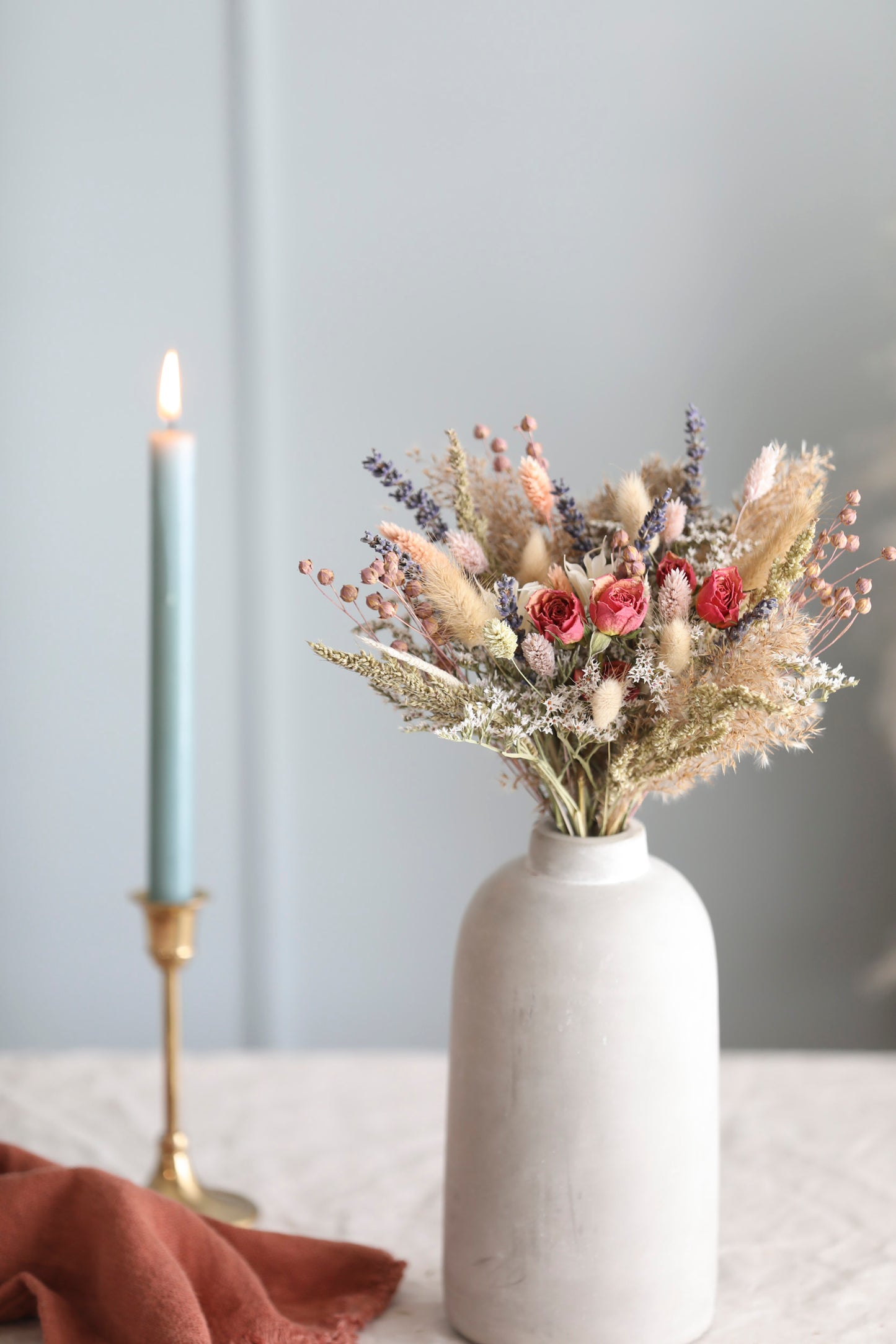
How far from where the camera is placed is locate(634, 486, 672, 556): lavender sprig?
0.66 meters

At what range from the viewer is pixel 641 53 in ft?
4.91

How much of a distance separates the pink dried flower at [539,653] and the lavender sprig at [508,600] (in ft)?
0.03

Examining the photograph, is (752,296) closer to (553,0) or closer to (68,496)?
(553,0)

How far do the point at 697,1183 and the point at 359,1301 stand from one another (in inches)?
8.2

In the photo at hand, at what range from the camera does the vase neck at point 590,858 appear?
2.34 feet

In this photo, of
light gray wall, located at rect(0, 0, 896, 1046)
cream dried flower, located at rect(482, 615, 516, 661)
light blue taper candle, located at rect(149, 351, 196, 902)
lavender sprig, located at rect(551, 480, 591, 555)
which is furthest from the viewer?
light gray wall, located at rect(0, 0, 896, 1046)

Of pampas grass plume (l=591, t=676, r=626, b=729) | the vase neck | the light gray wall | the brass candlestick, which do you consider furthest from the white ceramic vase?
the light gray wall

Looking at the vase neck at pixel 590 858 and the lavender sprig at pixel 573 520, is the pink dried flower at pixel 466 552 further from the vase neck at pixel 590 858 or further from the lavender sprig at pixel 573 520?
the vase neck at pixel 590 858

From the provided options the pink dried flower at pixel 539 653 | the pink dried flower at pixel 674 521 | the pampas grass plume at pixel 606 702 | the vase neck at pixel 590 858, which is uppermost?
the pink dried flower at pixel 674 521

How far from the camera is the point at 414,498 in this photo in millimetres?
706

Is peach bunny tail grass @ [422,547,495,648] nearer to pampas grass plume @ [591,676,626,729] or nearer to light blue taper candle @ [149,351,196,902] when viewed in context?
pampas grass plume @ [591,676,626,729]

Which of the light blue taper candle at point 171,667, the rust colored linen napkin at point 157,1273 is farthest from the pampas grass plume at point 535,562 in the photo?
the rust colored linen napkin at point 157,1273

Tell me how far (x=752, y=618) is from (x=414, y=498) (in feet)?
0.63

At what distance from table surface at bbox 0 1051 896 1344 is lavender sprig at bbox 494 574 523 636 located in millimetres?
408
